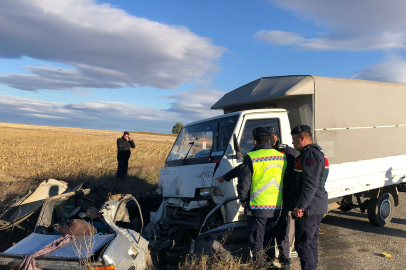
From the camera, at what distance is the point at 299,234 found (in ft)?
11.5

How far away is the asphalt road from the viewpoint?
4.56 m

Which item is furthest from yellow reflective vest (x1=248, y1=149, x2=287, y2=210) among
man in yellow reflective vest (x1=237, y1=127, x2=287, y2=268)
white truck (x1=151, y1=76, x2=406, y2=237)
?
white truck (x1=151, y1=76, x2=406, y2=237)

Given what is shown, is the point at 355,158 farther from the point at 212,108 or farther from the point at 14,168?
the point at 14,168

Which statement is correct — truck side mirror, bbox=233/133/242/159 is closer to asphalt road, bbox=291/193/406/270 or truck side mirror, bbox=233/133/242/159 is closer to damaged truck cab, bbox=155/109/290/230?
damaged truck cab, bbox=155/109/290/230

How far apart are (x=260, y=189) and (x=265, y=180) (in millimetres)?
114

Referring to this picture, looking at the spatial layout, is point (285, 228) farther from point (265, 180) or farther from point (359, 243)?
point (359, 243)

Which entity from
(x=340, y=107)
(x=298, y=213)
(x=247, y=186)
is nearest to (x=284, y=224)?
(x=298, y=213)

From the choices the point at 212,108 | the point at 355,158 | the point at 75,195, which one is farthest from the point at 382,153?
the point at 75,195

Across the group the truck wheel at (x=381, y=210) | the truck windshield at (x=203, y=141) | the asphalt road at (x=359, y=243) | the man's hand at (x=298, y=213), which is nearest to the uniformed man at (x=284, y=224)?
the man's hand at (x=298, y=213)

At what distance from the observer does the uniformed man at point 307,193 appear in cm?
330

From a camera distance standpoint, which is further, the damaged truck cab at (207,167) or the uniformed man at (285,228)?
the damaged truck cab at (207,167)

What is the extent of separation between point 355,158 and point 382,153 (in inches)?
36.4

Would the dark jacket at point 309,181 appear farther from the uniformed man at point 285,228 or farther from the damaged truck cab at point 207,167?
the damaged truck cab at point 207,167

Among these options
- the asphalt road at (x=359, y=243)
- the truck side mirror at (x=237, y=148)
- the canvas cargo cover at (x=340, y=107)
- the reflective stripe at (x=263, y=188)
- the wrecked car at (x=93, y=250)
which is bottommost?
the asphalt road at (x=359, y=243)
